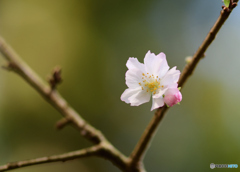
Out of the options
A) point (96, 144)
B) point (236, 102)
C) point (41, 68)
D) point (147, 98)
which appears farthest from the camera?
point (41, 68)

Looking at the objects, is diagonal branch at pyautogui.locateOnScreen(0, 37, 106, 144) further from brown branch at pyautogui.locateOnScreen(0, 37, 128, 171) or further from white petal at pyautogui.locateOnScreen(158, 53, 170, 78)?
white petal at pyautogui.locateOnScreen(158, 53, 170, 78)

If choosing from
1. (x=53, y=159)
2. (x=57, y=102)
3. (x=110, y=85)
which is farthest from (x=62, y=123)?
(x=110, y=85)

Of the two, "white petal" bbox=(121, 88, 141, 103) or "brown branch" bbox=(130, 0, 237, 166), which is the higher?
"white petal" bbox=(121, 88, 141, 103)

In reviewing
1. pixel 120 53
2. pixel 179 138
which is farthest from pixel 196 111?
pixel 120 53

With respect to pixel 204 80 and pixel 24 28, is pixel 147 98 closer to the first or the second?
pixel 204 80

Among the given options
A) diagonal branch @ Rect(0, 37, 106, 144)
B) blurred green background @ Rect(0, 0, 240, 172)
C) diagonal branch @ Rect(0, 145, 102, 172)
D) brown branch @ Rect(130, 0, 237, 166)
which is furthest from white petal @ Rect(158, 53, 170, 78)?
blurred green background @ Rect(0, 0, 240, 172)

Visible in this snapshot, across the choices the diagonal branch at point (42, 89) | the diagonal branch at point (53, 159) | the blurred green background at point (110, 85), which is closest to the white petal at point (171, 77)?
the diagonal branch at point (53, 159)
